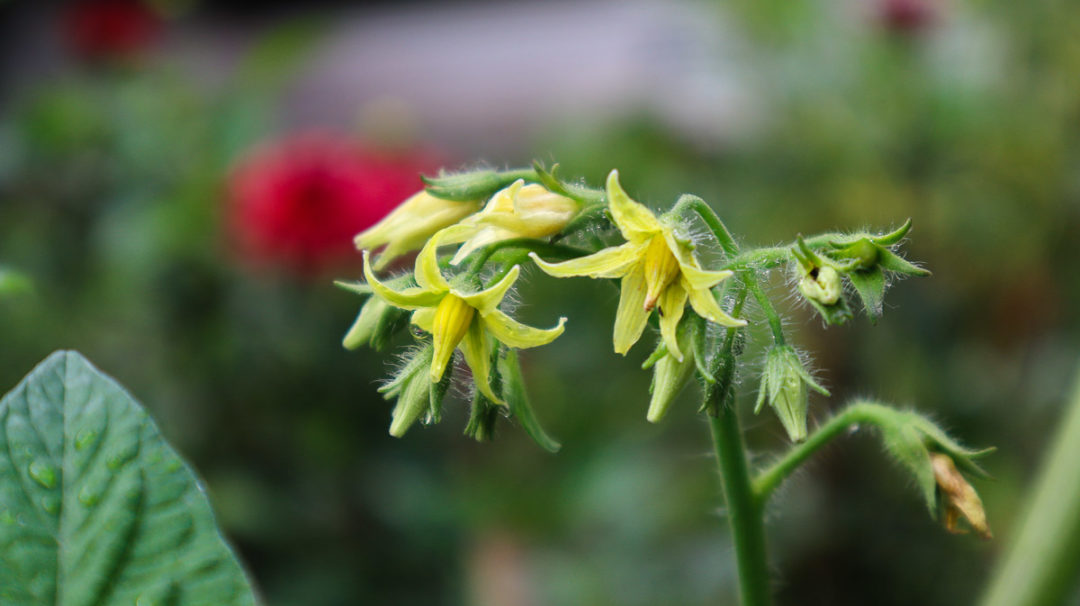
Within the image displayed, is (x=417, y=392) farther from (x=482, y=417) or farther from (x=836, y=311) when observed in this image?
(x=836, y=311)

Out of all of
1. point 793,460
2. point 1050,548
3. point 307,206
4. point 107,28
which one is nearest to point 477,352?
point 793,460

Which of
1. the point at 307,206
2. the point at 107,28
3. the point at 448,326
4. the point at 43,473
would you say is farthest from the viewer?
the point at 107,28

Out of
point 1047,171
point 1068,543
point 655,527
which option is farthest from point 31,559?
point 1047,171

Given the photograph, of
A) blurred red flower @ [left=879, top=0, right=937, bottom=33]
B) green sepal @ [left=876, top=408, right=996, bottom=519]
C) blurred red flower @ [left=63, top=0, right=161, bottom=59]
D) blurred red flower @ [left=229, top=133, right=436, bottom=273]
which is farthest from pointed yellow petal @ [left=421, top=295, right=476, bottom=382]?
blurred red flower @ [left=63, top=0, right=161, bottom=59]

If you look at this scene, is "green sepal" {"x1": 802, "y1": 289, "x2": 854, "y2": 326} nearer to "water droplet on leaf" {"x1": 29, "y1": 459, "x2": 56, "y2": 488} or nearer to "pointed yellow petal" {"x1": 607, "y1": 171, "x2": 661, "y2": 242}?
"pointed yellow petal" {"x1": 607, "y1": 171, "x2": 661, "y2": 242}

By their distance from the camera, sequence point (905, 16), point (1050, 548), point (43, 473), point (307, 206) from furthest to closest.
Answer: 1. point (905, 16)
2. point (307, 206)
3. point (1050, 548)
4. point (43, 473)

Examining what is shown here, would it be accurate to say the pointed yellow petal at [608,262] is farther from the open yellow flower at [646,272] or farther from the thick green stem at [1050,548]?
the thick green stem at [1050,548]
